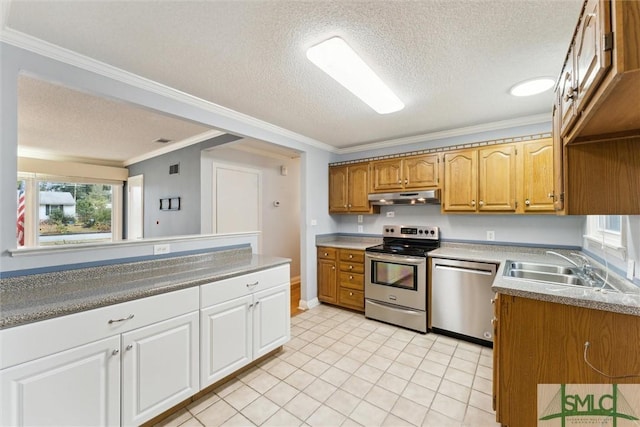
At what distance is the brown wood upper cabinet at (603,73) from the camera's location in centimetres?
71

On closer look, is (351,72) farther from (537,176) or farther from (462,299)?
(462,299)

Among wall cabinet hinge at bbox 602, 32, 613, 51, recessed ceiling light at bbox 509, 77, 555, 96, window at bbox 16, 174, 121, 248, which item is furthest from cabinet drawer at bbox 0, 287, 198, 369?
window at bbox 16, 174, 121, 248

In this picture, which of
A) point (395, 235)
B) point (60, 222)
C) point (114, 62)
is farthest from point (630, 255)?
point (60, 222)

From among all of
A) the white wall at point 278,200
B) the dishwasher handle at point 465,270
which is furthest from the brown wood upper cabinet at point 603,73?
the white wall at point 278,200

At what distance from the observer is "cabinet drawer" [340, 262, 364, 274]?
3.48 m

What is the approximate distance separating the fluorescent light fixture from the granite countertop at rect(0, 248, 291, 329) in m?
1.67

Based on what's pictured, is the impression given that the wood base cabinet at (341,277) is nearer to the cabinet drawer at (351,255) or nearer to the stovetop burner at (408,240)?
the cabinet drawer at (351,255)

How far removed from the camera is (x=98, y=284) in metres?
1.68

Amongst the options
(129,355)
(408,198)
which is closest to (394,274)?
(408,198)

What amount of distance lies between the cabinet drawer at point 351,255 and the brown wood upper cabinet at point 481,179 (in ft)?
3.93

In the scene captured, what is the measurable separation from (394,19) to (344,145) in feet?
8.80

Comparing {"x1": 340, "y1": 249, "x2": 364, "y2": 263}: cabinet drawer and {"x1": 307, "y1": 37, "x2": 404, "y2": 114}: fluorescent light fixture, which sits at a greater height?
{"x1": 307, "y1": 37, "x2": 404, "y2": 114}: fluorescent light fixture

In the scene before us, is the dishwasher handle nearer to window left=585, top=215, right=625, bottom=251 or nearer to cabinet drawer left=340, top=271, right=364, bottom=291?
window left=585, top=215, right=625, bottom=251

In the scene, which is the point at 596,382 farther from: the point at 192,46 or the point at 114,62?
the point at 114,62
